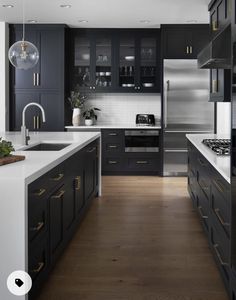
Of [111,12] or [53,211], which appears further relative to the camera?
[111,12]

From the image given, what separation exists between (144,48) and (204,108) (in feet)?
4.85

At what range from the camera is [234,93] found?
8.52 ft

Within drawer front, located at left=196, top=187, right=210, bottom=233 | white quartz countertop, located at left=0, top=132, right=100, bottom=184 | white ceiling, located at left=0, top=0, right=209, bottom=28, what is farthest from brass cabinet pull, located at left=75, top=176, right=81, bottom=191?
white ceiling, located at left=0, top=0, right=209, bottom=28

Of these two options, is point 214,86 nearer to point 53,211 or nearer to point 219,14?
point 219,14

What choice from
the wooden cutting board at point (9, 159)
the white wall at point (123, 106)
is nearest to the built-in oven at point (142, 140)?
the white wall at point (123, 106)

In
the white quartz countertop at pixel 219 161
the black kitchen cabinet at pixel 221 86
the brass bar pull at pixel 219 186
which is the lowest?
the brass bar pull at pixel 219 186

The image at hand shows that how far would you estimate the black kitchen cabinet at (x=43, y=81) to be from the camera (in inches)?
322

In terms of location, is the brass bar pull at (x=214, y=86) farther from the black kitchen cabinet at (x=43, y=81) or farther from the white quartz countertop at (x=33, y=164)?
the black kitchen cabinet at (x=43, y=81)

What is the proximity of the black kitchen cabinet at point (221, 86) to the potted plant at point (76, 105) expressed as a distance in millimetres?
3015

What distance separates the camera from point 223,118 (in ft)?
25.3

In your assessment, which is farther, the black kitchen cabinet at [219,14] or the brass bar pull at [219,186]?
the black kitchen cabinet at [219,14]

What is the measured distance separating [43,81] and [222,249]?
18.8ft

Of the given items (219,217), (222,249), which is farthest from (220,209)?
(222,249)

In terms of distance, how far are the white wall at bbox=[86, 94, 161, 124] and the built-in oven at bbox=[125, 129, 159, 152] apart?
651 mm
